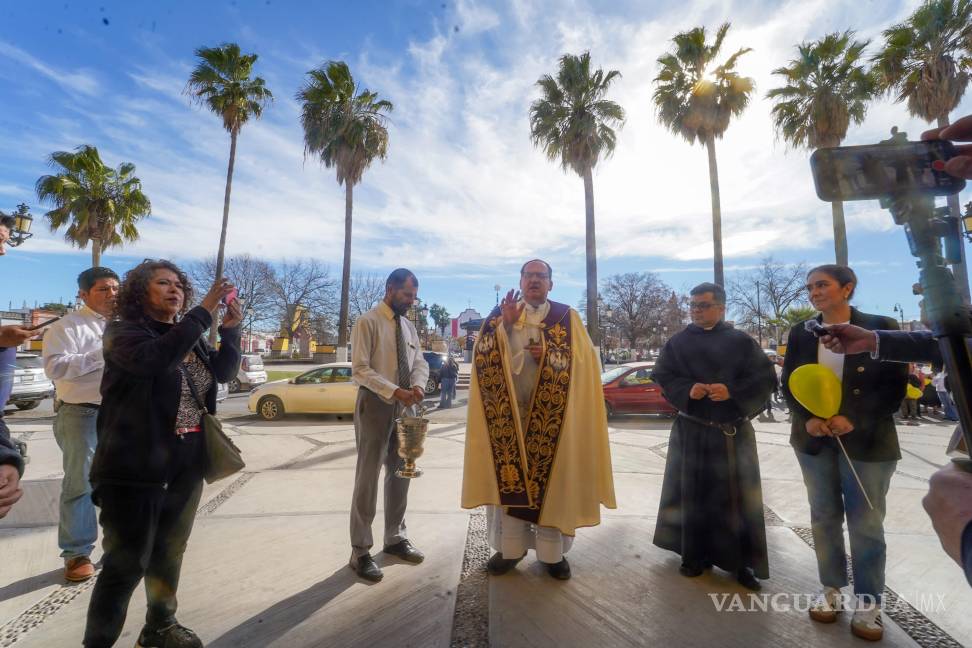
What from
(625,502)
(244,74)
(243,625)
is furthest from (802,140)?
(244,74)

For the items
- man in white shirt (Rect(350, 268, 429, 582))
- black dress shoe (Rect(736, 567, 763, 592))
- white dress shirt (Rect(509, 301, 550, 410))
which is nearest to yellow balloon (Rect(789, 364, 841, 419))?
black dress shoe (Rect(736, 567, 763, 592))

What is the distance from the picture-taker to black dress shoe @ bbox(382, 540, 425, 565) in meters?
2.90


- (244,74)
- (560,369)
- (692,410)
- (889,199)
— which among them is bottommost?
(692,410)

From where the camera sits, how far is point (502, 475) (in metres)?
2.82

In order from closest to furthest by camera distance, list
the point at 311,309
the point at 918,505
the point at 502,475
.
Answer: the point at 502,475, the point at 918,505, the point at 311,309

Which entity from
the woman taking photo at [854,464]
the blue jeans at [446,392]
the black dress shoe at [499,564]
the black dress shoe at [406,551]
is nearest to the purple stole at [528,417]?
the black dress shoe at [499,564]

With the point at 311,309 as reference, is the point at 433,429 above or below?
below

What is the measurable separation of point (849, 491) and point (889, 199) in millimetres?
1696

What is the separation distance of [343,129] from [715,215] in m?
13.9

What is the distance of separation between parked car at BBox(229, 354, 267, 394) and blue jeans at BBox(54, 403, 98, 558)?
15.0 metres

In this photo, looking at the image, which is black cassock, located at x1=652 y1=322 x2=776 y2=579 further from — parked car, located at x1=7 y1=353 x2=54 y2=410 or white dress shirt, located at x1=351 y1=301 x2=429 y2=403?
parked car, located at x1=7 y1=353 x2=54 y2=410

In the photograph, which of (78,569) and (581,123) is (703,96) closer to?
(581,123)

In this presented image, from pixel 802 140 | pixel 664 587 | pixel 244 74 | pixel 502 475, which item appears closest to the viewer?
pixel 664 587

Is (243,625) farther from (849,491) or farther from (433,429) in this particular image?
(433,429)
